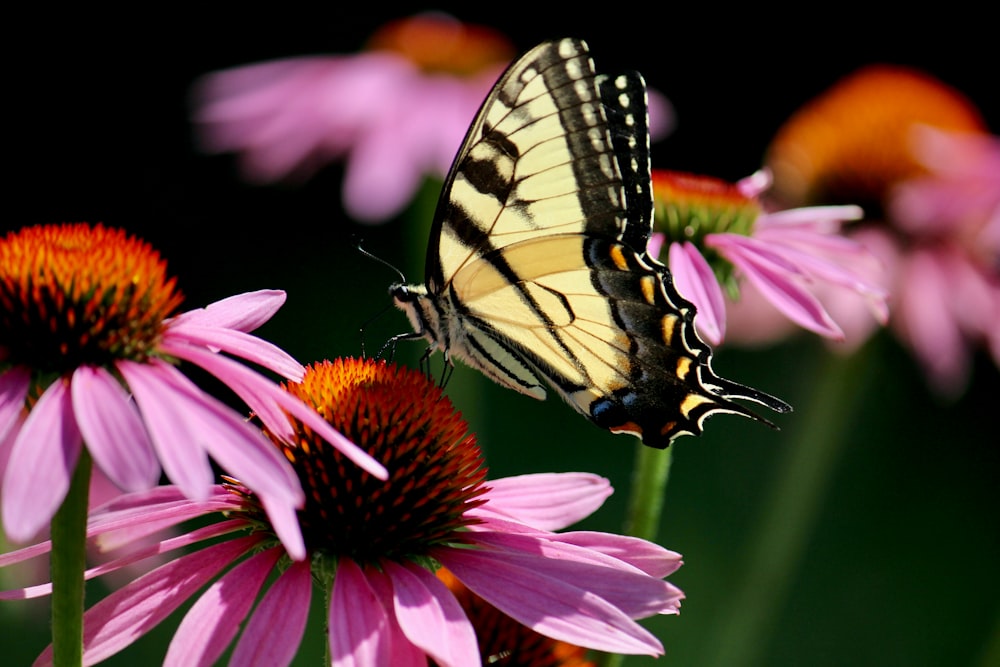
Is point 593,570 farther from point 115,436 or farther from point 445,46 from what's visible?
point 445,46

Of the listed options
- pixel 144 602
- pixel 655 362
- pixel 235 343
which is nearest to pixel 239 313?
pixel 235 343

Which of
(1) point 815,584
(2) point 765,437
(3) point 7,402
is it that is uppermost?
(3) point 7,402

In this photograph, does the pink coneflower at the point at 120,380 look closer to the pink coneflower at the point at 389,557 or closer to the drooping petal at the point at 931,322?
the pink coneflower at the point at 389,557

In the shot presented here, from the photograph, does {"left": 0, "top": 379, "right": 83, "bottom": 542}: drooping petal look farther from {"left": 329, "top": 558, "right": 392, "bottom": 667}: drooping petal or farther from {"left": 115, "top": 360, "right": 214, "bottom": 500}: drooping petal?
{"left": 329, "top": 558, "right": 392, "bottom": 667}: drooping petal

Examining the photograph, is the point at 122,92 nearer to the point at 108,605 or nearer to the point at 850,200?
the point at 850,200

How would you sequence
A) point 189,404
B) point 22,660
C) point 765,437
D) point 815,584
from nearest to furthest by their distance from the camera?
point 189,404, point 22,660, point 815,584, point 765,437

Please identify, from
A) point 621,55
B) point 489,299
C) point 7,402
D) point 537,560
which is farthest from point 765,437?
point 7,402

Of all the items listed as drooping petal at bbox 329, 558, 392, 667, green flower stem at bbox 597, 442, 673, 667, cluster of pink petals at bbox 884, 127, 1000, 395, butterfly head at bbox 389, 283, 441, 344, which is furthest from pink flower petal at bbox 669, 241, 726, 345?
cluster of pink petals at bbox 884, 127, 1000, 395

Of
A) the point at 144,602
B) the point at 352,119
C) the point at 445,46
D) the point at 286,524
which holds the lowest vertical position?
the point at 144,602
